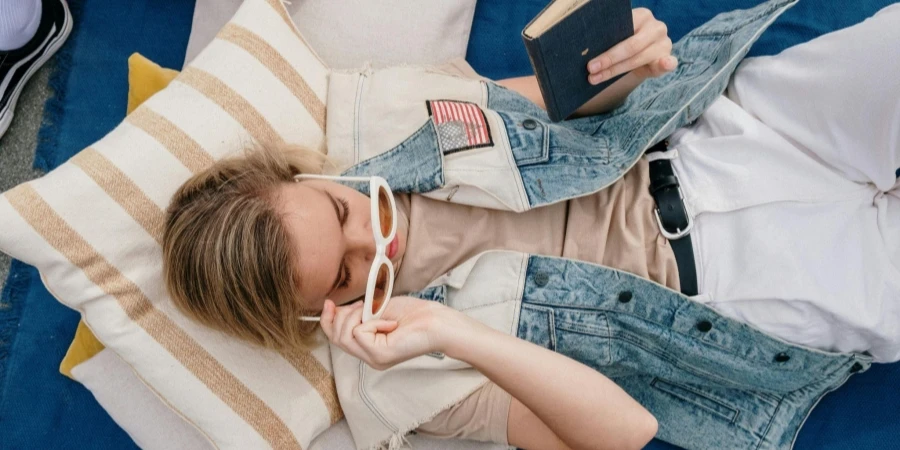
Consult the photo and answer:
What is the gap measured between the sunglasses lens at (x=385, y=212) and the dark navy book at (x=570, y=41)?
37 centimetres

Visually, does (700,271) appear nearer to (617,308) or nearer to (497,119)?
(617,308)

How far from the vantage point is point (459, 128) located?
1.28 m

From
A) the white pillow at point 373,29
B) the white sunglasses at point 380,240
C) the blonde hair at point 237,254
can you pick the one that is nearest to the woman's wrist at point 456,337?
the white sunglasses at point 380,240

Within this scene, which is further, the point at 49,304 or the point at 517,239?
the point at 49,304

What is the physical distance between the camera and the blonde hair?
3.68 feet

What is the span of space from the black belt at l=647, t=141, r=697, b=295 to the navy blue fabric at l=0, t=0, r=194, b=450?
4.55 ft

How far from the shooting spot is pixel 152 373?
49.2 inches

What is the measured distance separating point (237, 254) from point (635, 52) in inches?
33.0

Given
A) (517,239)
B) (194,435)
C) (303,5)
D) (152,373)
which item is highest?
(303,5)

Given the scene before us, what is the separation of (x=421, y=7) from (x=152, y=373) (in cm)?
107

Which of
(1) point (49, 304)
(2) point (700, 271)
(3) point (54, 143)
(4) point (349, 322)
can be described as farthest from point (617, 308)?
(3) point (54, 143)

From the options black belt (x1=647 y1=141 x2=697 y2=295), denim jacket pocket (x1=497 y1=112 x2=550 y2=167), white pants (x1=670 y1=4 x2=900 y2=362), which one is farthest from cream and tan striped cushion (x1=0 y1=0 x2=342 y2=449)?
white pants (x1=670 y1=4 x2=900 y2=362)

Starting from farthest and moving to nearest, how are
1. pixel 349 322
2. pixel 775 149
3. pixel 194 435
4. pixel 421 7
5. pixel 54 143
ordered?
1. pixel 54 143
2. pixel 421 7
3. pixel 194 435
4. pixel 775 149
5. pixel 349 322

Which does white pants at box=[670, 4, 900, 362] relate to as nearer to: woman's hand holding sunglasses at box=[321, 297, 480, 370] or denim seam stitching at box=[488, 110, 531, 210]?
denim seam stitching at box=[488, 110, 531, 210]
